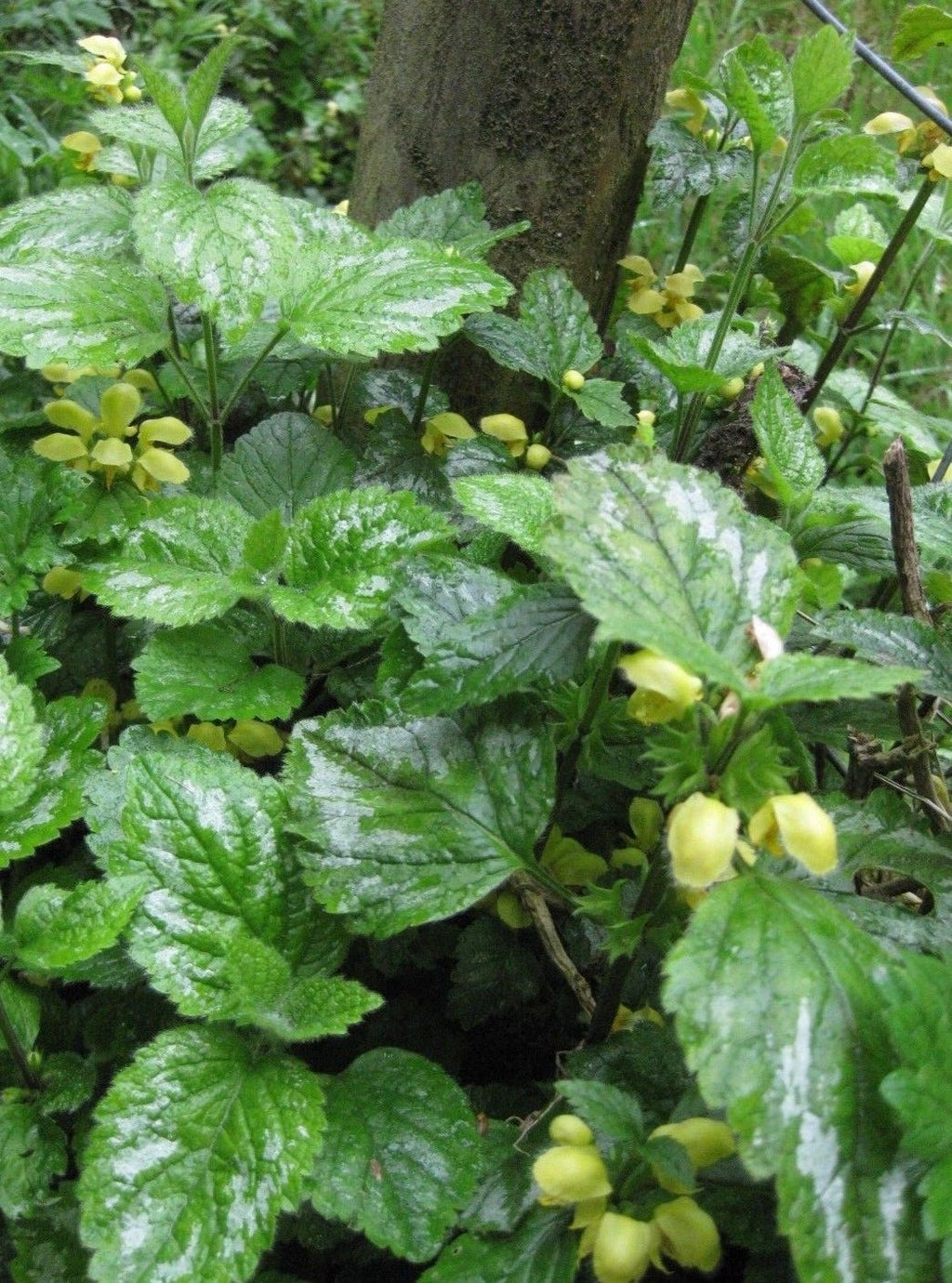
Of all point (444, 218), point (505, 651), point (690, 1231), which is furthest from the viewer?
point (444, 218)

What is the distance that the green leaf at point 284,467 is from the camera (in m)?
1.21

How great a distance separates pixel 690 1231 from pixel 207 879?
1.49 feet

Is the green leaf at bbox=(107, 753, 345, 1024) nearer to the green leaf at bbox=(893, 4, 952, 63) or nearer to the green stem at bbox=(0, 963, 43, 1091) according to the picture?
the green stem at bbox=(0, 963, 43, 1091)

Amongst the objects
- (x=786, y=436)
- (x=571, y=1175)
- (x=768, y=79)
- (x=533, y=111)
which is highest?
(x=768, y=79)

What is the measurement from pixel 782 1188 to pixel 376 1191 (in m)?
0.33

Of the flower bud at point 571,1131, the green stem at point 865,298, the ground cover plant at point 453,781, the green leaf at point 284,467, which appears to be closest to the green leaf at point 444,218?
the ground cover plant at point 453,781

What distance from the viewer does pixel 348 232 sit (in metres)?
1.27

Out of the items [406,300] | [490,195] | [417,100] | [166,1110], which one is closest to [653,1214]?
[166,1110]

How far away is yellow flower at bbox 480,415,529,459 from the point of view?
1.28 metres

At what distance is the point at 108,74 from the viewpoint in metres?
1.36

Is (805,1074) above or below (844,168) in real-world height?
below

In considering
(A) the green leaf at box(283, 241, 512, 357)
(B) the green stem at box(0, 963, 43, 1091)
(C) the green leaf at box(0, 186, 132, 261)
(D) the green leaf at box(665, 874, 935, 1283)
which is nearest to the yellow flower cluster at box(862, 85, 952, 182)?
(A) the green leaf at box(283, 241, 512, 357)

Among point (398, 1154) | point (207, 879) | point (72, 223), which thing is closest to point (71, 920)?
point (207, 879)

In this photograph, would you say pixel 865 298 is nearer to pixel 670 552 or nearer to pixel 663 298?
pixel 663 298
